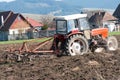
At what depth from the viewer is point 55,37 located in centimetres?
1769

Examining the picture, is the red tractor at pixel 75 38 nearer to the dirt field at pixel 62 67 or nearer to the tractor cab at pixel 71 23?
the tractor cab at pixel 71 23

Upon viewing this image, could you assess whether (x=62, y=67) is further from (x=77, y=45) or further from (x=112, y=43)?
(x=112, y=43)

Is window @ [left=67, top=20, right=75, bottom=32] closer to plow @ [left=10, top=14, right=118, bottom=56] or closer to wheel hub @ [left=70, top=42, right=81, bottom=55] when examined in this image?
plow @ [left=10, top=14, right=118, bottom=56]

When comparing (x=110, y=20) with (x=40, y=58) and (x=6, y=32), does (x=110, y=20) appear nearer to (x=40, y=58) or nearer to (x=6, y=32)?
(x=6, y=32)

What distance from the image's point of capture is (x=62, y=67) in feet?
48.9

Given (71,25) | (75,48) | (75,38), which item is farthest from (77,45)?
(71,25)

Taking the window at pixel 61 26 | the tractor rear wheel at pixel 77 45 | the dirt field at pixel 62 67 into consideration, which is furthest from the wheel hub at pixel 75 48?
the window at pixel 61 26

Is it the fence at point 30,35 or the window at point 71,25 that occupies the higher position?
the window at point 71,25

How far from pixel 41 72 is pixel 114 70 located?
8.08 ft

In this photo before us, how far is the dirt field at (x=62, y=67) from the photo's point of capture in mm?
13200

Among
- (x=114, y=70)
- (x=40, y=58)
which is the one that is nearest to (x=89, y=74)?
(x=114, y=70)

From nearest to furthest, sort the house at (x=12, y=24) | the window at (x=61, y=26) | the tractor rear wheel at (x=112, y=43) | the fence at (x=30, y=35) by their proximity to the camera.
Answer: the window at (x=61, y=26), the tractor rear wheel at (x=112, y=43), the fence at (x=30, y=35), the house at (x=12, y=24)

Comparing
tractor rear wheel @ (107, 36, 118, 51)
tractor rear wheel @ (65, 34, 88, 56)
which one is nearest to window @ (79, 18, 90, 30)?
tractor rear wheel @ (65, 34, 88, 56)

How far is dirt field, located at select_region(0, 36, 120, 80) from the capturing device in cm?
1320
